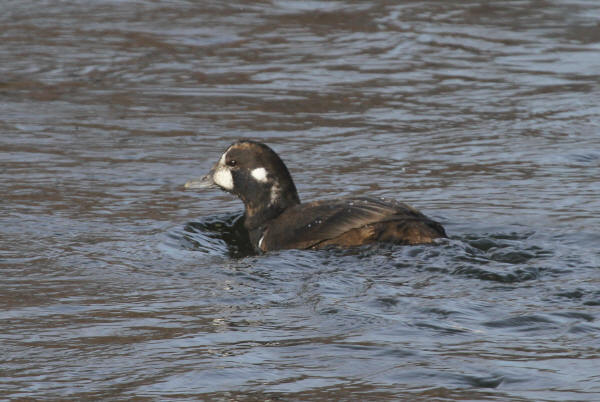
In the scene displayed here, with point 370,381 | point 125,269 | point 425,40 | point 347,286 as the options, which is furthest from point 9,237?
point 425,40

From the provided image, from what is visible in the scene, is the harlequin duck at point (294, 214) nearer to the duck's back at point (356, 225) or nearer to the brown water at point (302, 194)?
the duck's back at point (356, 225)

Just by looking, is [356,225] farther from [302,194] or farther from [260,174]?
[302,194]

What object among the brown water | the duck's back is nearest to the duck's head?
the brown water

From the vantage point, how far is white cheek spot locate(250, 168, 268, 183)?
8242mm

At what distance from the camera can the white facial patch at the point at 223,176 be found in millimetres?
8508

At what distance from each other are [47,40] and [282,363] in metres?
11.0

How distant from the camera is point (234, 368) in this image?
17.0 ft

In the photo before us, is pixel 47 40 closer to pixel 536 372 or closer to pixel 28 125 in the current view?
pixel 28 125

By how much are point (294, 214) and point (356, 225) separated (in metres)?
0.65

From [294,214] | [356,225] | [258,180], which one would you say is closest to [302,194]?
[258,180]

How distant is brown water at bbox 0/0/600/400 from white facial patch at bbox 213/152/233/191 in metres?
Result: 0.31

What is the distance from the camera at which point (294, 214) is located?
7836 mm

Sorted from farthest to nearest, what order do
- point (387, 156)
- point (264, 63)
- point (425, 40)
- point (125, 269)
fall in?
point (425, 40) < point (264, 63) < point (387, 156) < point (125, 269)

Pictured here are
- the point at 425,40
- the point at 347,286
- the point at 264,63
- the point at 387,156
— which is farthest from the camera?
the point at 425,40
